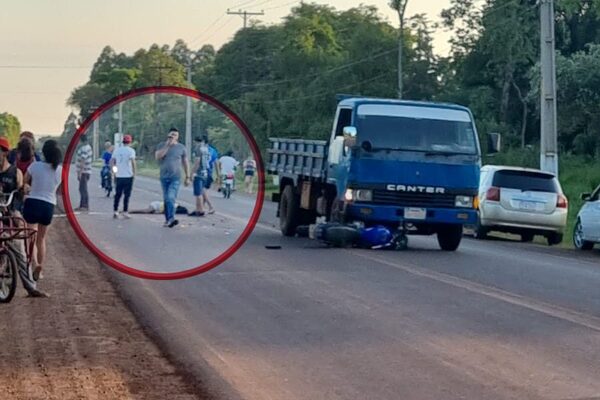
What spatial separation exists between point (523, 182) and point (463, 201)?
6493 mm

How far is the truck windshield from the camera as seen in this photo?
19531 mm

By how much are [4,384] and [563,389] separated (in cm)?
400

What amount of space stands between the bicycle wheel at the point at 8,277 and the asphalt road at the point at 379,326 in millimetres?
1250

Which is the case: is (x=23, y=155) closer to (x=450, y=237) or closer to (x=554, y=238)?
(x=450, y=237)

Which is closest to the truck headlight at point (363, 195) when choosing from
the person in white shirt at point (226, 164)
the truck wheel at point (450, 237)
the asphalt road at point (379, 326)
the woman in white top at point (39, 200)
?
the asphalt road at point (379, 326)

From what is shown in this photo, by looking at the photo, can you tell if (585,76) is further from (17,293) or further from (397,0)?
(17,293)

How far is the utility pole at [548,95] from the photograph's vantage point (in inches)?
1140

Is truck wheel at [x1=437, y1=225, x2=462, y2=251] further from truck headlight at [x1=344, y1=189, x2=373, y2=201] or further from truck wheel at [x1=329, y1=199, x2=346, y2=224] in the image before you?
truck wheel at [x1=329, y1=199, x2=346, y2=224]

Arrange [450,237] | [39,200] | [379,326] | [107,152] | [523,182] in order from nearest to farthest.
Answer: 1. [107,152]
2. [379,326]
3. [39,200]
4. [450,237]
5. [523,182]

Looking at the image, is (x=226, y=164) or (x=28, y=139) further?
(x=28, y=139)

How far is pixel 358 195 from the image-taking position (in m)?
19.4

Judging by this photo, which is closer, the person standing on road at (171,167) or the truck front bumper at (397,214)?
the person standing on road at (171,167)
